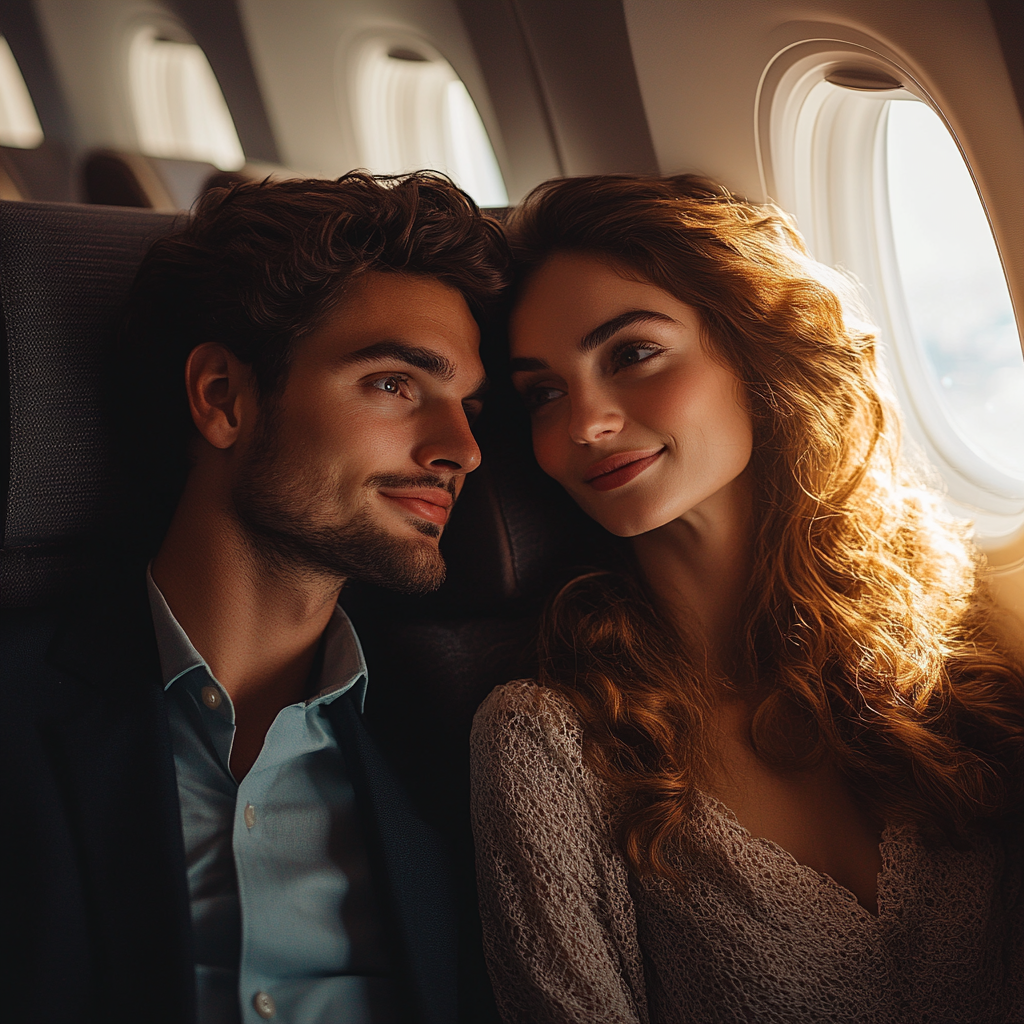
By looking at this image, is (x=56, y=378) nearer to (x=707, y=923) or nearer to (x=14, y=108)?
(x=707, y=923)

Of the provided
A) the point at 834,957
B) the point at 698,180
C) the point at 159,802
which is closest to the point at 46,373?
the point at 159,802

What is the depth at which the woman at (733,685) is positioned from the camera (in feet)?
4.46

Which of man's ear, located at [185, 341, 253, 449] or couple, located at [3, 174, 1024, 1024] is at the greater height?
man's ear, located at [185, 341, 253, 449]

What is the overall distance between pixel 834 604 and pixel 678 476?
44cm

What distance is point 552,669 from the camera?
1.60 metres

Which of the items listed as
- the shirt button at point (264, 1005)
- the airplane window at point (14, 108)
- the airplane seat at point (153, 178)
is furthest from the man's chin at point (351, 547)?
the airplane window at point (14, 108)

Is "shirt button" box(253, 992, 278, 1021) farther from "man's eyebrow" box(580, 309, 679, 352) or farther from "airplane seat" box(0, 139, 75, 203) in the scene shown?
"airplane seat" box(0, 139, 75, 203)

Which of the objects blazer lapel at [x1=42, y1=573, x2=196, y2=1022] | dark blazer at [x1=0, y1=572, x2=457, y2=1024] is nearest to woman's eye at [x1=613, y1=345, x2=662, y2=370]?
dark blazer at [x1=0, y1=572, x2=457, y2=1024]

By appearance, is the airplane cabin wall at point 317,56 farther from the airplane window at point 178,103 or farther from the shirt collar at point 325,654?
the shirt collar at point 325,654

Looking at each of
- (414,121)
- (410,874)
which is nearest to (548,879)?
(410,874)

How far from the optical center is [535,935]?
4.44 feet

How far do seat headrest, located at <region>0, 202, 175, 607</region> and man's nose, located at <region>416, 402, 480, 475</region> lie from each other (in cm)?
60

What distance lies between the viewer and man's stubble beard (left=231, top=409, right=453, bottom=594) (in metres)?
1.47

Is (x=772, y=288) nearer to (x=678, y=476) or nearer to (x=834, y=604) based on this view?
(x=678, y=476)
